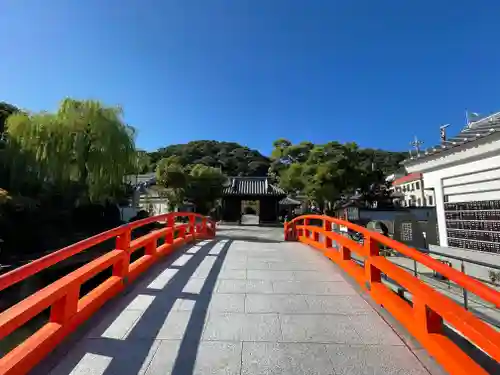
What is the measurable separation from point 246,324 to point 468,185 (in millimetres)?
5190

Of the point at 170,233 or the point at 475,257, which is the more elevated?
the point at 170,233

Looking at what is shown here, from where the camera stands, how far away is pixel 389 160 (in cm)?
5875

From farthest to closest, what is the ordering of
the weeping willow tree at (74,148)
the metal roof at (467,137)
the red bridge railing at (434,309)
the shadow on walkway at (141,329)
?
the weeping willow tree at (74,148) → the metal roof at (467,137) → the shadow on walkway at (141,329) → the red bridge railing at (434,309)

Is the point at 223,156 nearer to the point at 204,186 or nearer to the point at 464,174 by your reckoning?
the point at 204,186

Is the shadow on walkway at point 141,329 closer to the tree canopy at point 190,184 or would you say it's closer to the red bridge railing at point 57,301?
the red bridge railing at point 57,301

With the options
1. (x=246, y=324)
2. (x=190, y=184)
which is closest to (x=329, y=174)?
(x=190, y=184)

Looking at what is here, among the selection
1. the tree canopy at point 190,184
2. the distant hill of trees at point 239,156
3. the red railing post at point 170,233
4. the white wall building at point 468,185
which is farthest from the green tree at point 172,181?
the white wall building at point 468,185

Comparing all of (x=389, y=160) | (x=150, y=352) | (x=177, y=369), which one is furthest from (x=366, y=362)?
(x=389, y=160)

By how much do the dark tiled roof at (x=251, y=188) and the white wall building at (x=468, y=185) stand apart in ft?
59.7

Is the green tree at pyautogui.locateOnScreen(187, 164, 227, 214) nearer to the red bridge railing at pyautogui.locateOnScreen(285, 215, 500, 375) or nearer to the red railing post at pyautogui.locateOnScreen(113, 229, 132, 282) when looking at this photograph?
the red railing post at pyautogui.locateOnScreen(113, 229, 132, 282)

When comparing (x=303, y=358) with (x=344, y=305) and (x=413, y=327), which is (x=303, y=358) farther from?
(x=344, y=305)

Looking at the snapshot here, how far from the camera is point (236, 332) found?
258 cm

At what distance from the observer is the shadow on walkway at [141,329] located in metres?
2.08

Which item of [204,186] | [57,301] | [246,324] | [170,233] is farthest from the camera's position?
[204,186]
